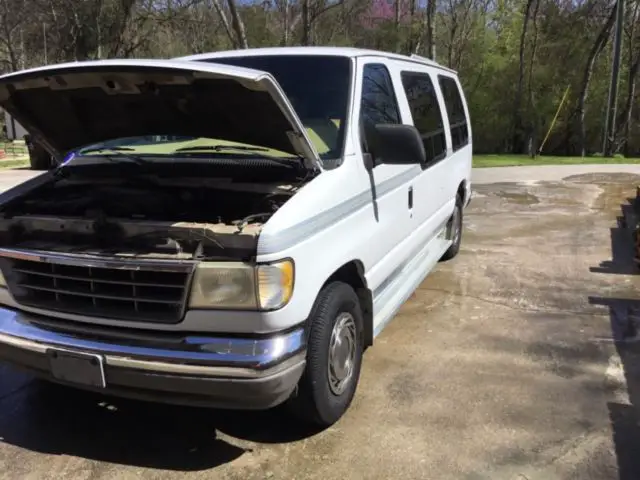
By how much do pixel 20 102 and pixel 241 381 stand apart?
229 cm

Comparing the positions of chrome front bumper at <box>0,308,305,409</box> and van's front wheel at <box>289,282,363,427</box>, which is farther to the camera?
van's front wheel at <box>289,282,363,427</box>

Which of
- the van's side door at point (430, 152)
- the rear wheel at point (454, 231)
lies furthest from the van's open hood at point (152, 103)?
the rear wheel at point (454, 231)

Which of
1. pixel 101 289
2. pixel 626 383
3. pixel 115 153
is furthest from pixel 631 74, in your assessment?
pixel 101 289

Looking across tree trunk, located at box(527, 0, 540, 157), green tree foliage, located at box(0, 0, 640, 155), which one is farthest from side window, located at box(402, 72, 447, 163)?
tree trunk, located at box(527, 0, 540, 157)

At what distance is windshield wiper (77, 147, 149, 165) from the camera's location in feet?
13.0

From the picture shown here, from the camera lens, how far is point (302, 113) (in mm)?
3975

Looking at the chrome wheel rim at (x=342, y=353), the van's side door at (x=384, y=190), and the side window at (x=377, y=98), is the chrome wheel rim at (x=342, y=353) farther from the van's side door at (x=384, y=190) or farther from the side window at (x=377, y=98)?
the side window at (x=377, y=98)

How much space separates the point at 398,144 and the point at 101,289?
6.10 ft

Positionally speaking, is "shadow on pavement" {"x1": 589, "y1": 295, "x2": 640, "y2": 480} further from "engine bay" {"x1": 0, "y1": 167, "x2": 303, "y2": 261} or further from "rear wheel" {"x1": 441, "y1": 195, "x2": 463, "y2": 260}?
"engine bay" {"x1": 0, "y1": 167, "x2": 303, "y2": 261}

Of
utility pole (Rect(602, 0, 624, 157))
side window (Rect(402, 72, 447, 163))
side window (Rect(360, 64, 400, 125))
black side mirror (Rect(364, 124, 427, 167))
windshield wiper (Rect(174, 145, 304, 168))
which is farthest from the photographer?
utility pole (Rect(602, 0, 624, 157))

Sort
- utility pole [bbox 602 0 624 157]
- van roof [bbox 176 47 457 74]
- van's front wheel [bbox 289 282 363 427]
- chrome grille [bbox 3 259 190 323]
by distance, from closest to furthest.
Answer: chrome grille [bbox 3 259 190 323] → van's front wheel [bbox 289 282 363 427] → van roof [bbox 176 47 457 74] → utility pole [bbox 602 0 624 157]

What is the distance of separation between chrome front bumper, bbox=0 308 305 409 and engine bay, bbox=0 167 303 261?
0.41 m

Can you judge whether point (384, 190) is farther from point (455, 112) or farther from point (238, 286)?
point (455, 112)

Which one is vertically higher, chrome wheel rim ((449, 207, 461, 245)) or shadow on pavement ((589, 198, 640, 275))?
chrome wheel rim ((449, 207, 461, 245))
